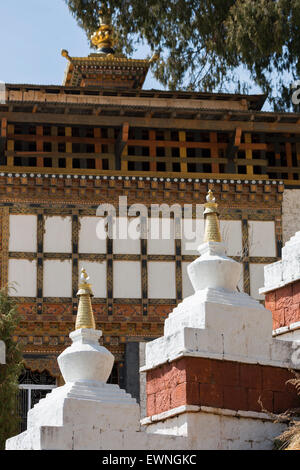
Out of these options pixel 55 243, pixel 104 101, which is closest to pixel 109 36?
pixel 104 101

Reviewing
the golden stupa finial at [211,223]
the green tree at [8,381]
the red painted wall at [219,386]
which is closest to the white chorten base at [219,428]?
the red painted wall at [219,386]

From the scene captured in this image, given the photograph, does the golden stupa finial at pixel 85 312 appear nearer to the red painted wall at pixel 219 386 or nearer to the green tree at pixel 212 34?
the red painted wall at pixel 219 386

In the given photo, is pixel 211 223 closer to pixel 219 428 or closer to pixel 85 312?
pixel 85 312

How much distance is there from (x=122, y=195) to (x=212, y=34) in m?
8.08

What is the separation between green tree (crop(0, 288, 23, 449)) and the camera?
53.9ft

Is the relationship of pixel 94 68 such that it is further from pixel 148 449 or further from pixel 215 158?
pixel 148 449

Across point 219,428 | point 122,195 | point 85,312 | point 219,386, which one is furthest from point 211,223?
point 122,195

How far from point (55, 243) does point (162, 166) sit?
119 inches

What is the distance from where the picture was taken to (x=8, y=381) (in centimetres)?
1686

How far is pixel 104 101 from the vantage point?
84.0ft

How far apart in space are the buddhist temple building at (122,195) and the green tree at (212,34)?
11.8 feet

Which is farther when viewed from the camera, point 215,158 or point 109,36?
point 109,36

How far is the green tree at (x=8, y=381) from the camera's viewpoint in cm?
1644
